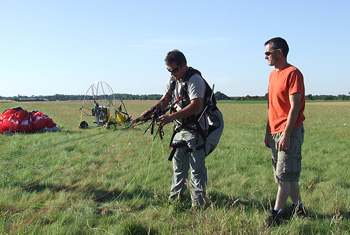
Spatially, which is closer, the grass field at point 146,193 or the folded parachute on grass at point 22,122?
the grass field at point 146,193

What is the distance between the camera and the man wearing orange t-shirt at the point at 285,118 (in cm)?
326

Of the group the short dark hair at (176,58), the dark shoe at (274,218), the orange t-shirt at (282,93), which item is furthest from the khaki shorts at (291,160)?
the short dark hair at (176,58)

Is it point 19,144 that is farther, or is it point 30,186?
point 19,144

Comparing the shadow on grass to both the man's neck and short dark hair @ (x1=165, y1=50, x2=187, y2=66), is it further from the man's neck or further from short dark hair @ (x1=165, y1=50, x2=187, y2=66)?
the man's neck

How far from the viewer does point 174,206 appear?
378 centimetres

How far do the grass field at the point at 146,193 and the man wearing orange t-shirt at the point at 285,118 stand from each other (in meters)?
0.31

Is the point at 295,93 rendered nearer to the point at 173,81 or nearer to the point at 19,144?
the point at 173,81

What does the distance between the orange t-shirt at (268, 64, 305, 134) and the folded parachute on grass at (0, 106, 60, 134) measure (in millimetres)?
9995

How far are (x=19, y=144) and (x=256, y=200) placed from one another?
23.2 ft

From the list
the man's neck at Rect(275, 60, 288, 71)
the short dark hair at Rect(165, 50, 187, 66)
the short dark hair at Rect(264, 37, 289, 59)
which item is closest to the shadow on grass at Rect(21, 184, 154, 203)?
the short dark hair at Rect(165, 50, 187, 66)

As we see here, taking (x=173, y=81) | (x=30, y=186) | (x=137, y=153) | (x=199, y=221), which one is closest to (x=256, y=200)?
(x=199, y=221)

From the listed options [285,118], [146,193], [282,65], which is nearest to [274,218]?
[285,118]

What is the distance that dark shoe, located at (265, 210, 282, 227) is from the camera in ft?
11.0

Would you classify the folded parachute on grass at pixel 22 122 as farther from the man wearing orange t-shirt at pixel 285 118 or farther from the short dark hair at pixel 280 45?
the short dark hair at pixel 280 45
